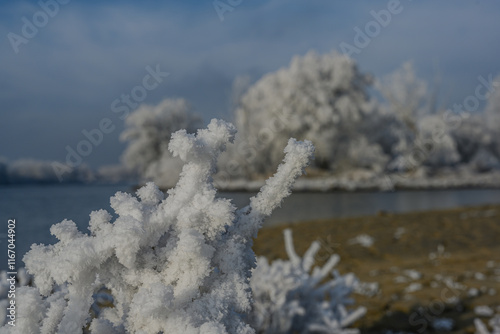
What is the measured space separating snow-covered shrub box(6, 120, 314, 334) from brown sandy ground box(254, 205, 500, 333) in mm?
3912

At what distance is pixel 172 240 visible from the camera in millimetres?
1120

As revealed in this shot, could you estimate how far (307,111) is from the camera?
4022cm

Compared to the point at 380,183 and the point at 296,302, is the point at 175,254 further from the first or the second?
the point at 380,183

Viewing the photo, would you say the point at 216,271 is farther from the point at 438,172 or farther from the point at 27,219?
the point at 438,172

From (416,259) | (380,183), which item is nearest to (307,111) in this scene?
(380,183)

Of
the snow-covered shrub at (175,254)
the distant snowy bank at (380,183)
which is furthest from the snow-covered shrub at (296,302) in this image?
the distant snowy bank at (380,183)

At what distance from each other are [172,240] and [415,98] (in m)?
41.5

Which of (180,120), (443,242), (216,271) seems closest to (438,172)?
(180,120)

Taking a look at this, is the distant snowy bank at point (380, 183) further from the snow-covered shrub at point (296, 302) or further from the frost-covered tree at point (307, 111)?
the snow-covered shrub at point (296, 302)

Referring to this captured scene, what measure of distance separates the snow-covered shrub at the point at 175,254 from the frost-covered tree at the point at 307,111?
35.9 meters

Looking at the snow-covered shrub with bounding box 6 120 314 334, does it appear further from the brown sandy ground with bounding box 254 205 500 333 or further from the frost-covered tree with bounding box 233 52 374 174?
the frost-covered tree with bounding box 233 52 374 174

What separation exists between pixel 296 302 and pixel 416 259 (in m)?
5.79

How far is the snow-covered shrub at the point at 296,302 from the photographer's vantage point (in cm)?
315

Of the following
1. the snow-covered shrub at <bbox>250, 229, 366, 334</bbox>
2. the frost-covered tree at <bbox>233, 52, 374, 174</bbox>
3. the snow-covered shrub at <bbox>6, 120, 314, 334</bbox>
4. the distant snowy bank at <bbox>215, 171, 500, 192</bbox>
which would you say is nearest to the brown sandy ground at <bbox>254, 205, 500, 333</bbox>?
the snow-covered shrub at <bbox>250, 229, 366, 334</bbox>
